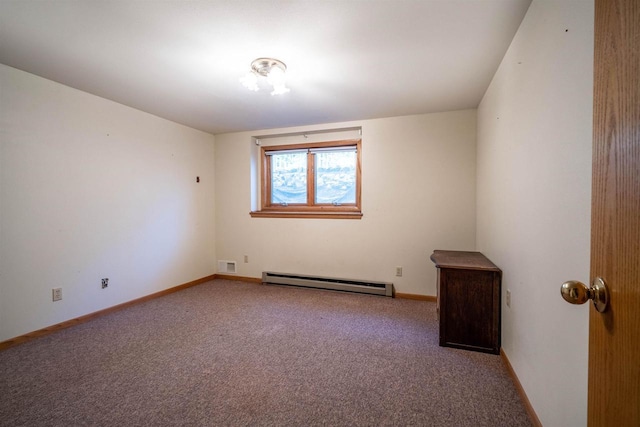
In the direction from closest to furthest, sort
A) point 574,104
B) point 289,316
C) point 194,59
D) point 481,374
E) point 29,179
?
point 574,104 < point 481,374 < point 194,59 < point 29,179 < point 289,316

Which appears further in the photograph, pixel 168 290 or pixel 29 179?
pixel 168 290

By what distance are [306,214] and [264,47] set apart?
7.08 feet

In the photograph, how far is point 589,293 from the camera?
0.56 m

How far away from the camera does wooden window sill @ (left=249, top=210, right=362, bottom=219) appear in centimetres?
342

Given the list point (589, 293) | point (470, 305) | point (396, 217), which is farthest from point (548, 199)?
point (396, 217)

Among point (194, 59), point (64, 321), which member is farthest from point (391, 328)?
point (64, 321)

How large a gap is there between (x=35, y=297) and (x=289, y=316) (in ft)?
7.19

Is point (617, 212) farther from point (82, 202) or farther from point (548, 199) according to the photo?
point (82, 202)

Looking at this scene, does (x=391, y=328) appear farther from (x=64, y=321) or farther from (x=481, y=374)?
(x=64, y=321)

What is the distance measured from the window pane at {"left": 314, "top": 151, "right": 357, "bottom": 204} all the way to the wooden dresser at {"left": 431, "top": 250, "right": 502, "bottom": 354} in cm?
175

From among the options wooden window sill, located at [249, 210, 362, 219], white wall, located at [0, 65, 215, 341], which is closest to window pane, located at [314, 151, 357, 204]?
wooden window sill, located at [249, 210, 362, 219]

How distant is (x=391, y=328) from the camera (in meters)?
2.39

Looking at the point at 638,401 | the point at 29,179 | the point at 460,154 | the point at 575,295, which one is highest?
the point at 460,154

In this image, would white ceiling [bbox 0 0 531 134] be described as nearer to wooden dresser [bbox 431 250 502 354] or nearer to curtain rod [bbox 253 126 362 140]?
curtain rod [bbox 253 126 362 140]
